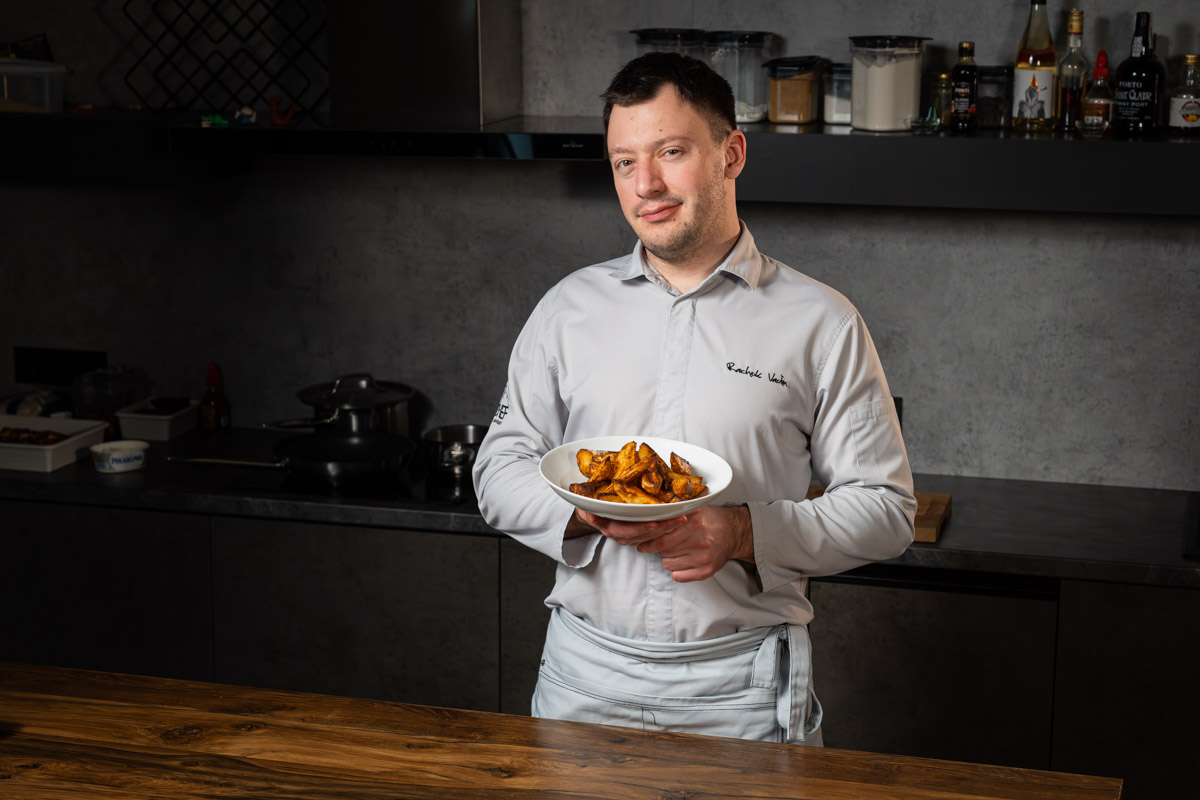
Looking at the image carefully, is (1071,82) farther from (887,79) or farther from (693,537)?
(693,537)

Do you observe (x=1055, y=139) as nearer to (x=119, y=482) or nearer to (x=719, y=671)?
(x=719, y=671)

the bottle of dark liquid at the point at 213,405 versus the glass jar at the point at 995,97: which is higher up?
the glass jar at the point at 995,97

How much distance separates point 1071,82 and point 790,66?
661mm

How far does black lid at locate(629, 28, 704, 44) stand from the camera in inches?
111

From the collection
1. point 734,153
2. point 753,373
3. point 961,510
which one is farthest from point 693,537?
point 961,510

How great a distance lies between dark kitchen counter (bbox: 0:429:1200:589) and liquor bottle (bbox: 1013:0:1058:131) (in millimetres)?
921

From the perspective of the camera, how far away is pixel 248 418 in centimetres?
356

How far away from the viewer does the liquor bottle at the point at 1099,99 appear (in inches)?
104

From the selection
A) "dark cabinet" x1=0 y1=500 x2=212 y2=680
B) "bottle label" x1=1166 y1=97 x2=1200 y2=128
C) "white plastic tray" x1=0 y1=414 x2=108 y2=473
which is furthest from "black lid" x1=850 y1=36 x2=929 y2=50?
"white plastic tray" x1=0 y1=414 x2=108 y2=473

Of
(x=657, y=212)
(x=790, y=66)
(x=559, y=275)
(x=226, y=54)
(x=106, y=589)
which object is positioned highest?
(x=226, y=54)

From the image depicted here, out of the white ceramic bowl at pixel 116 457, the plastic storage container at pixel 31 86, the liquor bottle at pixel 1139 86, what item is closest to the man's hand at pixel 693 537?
the liquor bottle at pixel 1139 86

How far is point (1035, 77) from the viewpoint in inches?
107

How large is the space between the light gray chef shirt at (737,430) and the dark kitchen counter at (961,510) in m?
0.96

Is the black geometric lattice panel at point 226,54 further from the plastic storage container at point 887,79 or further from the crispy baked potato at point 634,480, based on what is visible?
the crispy baked potato at point 634,480
